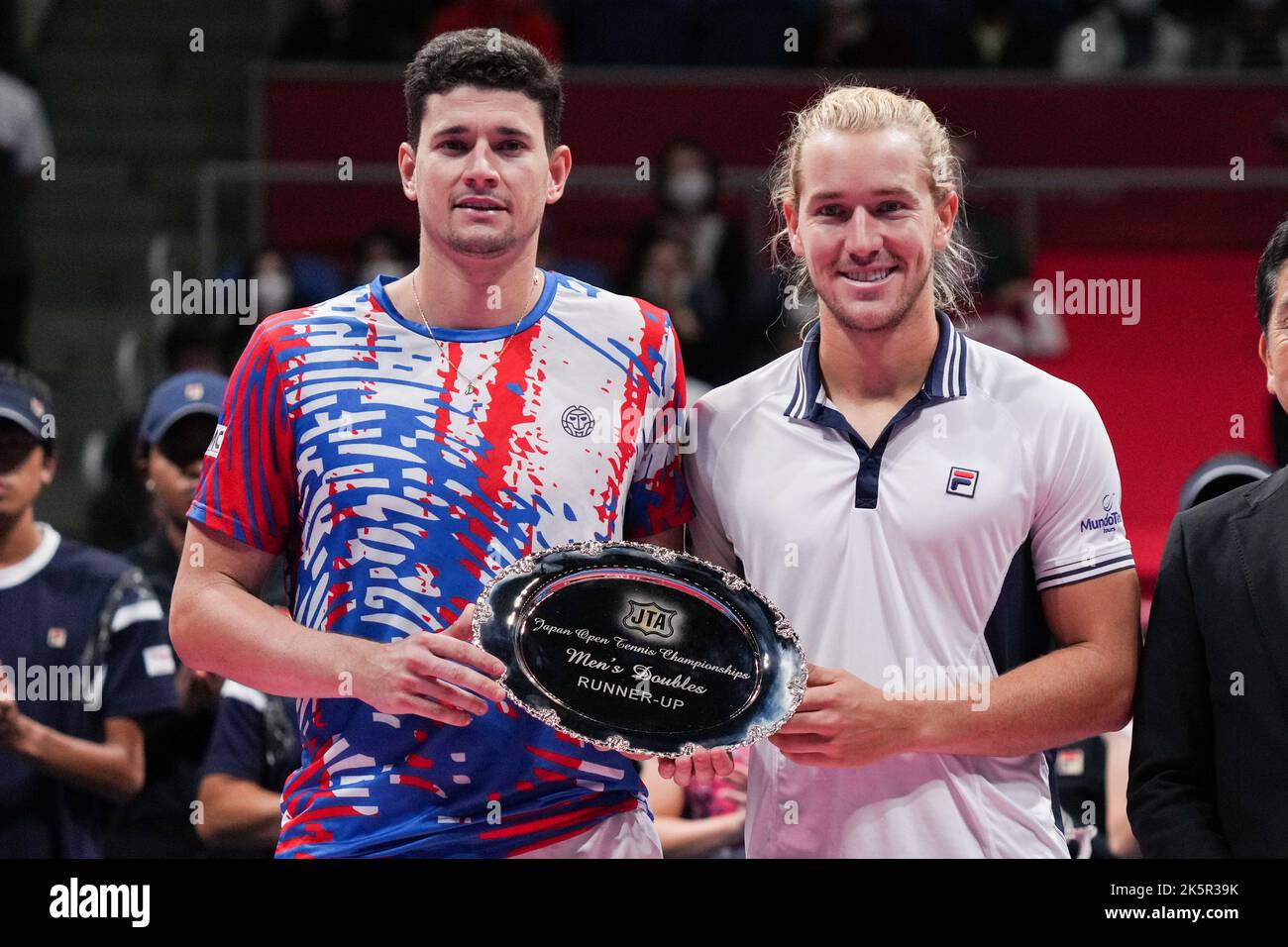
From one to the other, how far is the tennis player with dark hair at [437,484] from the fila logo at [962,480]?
1.50 feet

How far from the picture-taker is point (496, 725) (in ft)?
8.71

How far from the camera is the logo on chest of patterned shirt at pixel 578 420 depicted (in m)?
2.77

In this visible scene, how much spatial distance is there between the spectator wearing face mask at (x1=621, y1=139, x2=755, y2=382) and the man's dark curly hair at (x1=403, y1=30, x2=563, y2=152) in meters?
4.29

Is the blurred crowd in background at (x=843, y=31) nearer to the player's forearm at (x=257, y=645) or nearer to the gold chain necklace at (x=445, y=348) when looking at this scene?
the gold chain necklace at (x=445, y=348)

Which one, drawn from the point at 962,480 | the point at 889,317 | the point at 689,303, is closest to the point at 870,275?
the point at 889,317

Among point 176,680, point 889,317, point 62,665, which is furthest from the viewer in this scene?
point 176,680

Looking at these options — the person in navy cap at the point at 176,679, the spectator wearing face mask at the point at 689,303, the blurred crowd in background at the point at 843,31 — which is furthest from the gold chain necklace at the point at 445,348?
the blurred crowd in background at the point at 843,31

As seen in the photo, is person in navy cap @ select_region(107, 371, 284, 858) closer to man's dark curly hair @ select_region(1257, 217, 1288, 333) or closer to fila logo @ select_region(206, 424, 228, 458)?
fila logo @ select_region(206, 424, 228, 458)

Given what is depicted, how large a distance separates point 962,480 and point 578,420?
1.99 feet

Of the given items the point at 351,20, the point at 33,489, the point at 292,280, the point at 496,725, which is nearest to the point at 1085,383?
the point at 292,280

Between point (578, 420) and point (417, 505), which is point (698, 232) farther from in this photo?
point (417, 505)

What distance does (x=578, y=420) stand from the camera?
278cm

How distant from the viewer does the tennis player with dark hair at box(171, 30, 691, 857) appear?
263 centimetres

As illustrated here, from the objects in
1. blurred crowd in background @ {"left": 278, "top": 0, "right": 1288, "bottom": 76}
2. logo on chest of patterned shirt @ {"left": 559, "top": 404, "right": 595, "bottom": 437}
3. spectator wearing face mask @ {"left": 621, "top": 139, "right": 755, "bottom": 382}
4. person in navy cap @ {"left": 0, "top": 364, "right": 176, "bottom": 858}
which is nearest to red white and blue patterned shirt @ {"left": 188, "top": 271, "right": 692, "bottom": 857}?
logo on chest of patterned shirt @ {"left": 559, "top": 404, "right": 595, "bottom": 437}
